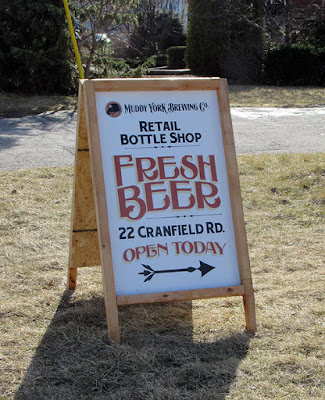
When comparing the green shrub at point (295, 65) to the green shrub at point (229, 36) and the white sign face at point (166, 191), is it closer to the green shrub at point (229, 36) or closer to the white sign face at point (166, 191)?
the green shrub at point (229, 36)

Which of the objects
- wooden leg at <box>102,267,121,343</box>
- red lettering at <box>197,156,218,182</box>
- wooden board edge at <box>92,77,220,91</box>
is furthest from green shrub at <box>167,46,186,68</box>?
wooden leg at <box>102,267,121,343</box>

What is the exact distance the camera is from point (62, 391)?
268 cm

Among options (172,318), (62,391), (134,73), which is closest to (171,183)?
(172,318)

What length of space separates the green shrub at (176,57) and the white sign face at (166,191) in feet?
74.7

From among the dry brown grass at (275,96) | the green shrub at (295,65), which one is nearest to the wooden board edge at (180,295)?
the dry brown grass at (275,96)

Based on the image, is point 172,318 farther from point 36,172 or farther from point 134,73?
point 134,73

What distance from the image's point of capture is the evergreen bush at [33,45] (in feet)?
44.5

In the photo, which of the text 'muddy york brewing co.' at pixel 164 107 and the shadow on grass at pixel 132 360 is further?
the text 'muddy york brewing co.' at pixel 164 107

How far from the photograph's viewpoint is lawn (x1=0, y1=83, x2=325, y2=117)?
1285 cm

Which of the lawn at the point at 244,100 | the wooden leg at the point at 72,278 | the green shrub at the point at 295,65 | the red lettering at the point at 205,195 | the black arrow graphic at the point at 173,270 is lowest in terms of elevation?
the wooden leg at the point at 72,278

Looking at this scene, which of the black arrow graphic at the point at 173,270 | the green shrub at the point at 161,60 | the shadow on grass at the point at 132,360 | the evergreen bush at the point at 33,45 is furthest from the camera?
the green shrub at the point at 161,60

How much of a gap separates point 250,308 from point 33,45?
479 inches

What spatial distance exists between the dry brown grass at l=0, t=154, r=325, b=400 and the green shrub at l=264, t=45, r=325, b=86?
15074 millimetres

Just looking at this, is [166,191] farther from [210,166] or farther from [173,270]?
[173,270]
